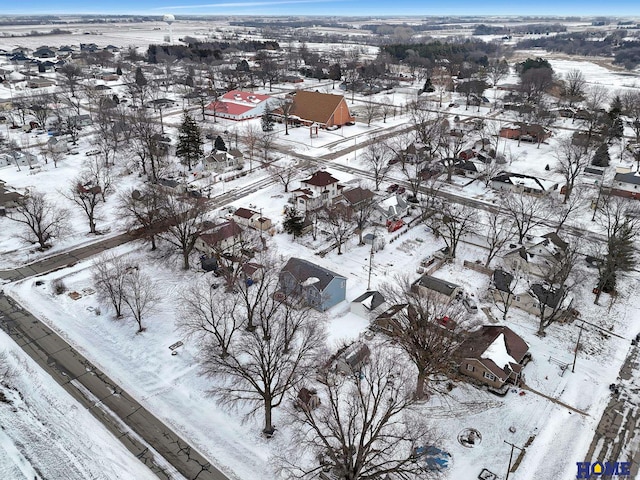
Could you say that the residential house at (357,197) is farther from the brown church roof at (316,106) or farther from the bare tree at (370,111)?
the bare tree at (370,111)

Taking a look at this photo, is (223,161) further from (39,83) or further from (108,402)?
(39,83)

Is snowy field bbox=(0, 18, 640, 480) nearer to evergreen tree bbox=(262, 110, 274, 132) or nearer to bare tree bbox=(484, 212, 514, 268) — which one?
bare tree bbox=(484, 212, 514, 268)

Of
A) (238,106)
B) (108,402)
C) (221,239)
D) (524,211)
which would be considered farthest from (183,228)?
(238,106)

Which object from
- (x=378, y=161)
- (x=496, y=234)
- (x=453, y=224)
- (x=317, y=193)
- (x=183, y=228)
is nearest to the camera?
(x=183, y=228)

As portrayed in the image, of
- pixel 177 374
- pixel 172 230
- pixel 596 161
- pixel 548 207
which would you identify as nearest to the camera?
pixel 177 374

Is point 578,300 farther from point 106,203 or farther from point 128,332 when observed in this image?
point 106,203

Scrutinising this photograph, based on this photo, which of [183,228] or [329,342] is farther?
[183,228]

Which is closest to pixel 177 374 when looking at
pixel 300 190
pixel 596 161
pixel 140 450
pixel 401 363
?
pixel 140 450
